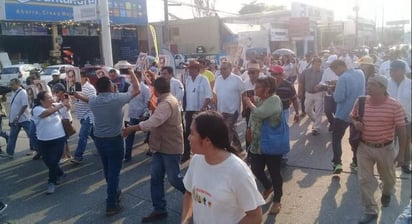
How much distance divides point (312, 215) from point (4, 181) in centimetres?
482

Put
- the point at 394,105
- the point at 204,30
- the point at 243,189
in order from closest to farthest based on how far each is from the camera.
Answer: the point at 243,189 < the point at 394,105 < the point at 204,30

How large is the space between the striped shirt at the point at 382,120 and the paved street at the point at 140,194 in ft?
2.05

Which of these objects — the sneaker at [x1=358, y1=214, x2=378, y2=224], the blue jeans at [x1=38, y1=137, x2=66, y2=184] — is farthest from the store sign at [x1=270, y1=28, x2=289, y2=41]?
the sneaker at [x1=358, y1=214, x2=378, y2=224]

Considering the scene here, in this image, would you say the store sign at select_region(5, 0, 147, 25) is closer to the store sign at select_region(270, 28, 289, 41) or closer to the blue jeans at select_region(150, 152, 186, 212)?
the store sign at select_region(270, 28, 289, 41)

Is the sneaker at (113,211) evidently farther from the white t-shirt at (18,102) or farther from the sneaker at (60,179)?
the white t-shirt at (18,102)

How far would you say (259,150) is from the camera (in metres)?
4.48

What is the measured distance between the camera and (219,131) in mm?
2396

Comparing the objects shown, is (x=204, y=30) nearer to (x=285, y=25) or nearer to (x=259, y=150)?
(x=285, y=25)

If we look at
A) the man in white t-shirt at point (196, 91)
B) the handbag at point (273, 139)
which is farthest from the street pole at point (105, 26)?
the handbag at point (273, 139)

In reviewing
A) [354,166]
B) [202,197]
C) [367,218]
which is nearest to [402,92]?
[367,218]

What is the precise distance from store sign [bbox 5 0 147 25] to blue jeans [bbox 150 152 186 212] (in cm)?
2195

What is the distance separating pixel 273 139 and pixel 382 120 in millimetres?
1104

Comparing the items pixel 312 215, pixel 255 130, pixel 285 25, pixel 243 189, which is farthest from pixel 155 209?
pixel 285 25

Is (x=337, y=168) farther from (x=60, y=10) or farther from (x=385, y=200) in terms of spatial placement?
(x=60, y=10)
